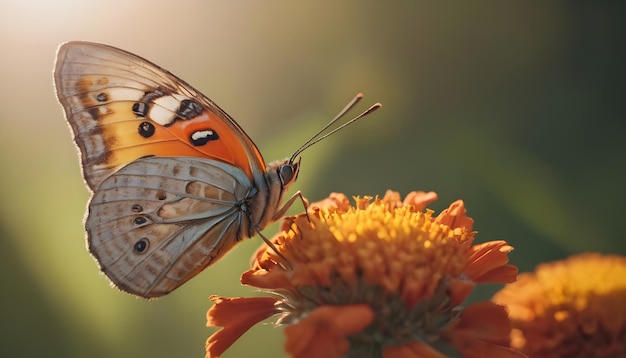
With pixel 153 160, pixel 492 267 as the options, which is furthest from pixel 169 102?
pixel 492 267

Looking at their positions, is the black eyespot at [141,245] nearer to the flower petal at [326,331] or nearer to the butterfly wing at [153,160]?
the butterfly wing at [153,160]

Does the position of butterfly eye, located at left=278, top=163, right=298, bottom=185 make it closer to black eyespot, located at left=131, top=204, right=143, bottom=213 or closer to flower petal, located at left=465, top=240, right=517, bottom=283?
black eyespot, located at left=131, top=204, right=143, bottom=213

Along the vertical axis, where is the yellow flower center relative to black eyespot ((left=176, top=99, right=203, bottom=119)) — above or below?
below

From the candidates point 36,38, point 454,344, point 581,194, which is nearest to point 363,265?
point 454,344

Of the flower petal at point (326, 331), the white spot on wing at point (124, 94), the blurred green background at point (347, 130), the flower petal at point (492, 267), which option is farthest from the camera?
the blurred green background at point (347, 130)

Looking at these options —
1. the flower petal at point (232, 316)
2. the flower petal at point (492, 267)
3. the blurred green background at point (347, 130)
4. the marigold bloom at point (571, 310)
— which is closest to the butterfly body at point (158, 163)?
the flower petal at point (232, 316)

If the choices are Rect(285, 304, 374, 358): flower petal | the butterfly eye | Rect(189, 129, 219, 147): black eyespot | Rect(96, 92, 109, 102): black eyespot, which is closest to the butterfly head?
the butterfly eye

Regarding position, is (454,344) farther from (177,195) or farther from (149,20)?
(149,20)
